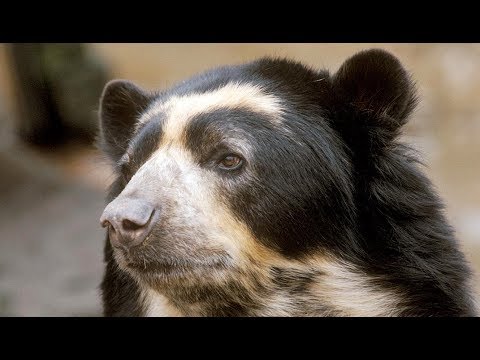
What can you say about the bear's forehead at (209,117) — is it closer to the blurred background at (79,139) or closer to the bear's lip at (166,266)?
the bear's lip at (166,266)

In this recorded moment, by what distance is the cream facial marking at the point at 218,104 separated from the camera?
9.92ft

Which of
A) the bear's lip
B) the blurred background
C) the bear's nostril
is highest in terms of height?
the bear's nostril

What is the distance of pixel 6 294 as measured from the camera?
7.30 metres

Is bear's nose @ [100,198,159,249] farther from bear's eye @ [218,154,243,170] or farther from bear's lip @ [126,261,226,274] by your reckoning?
bear's eye @ [218,154,243,170]

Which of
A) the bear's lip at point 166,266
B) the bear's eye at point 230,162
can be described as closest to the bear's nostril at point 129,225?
the bear's lip at point 166,266

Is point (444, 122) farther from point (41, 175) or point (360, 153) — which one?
point (360, 153)

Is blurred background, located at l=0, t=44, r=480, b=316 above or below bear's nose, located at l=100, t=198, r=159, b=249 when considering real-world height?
below

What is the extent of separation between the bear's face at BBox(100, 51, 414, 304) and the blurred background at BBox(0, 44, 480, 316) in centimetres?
426

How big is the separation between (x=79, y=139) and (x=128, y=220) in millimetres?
10539

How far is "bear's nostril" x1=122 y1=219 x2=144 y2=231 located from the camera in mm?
2576

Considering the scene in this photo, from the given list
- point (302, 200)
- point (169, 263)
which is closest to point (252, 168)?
point (302, 200)

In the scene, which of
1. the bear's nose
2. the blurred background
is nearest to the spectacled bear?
the bear's nose

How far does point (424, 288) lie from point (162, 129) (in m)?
1.10
